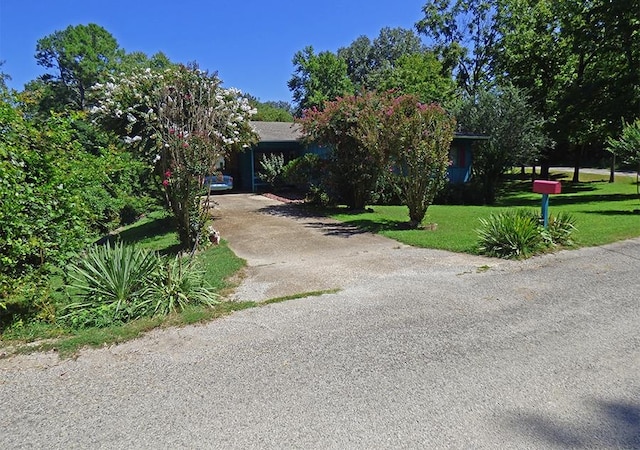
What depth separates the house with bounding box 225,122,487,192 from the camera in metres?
20.8

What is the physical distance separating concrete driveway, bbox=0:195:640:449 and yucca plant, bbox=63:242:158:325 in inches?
30.4

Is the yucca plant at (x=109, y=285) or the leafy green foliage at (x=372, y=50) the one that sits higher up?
the leafy green foliage at (x=372, y=50)

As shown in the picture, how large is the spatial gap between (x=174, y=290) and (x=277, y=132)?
1867 cm

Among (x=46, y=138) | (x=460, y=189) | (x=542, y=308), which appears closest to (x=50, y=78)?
(x=460, y=189)

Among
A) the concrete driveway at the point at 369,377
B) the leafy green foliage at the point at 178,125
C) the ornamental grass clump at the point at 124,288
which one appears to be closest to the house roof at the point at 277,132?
the leafy green foliage at the point at 178,125

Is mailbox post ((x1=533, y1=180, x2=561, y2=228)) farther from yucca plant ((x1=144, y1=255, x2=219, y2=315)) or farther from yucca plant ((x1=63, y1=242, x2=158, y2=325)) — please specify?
yucca plant ((x1=63, y1=242, x2=158, y2=325))

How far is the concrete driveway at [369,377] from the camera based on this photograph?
2.74 m

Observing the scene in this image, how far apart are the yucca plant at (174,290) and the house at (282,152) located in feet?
49.7

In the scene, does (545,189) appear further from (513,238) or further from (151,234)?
(151,234)

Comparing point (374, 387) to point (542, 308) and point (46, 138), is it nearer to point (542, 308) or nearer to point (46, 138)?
point (542, 308)

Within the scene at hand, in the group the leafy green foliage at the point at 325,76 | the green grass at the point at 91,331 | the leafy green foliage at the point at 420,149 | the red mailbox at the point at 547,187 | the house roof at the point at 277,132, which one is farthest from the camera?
the leafy green foliage at the point at 325,76

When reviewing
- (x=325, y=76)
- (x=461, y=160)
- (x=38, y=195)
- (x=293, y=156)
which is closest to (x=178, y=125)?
(x=38, y=195)

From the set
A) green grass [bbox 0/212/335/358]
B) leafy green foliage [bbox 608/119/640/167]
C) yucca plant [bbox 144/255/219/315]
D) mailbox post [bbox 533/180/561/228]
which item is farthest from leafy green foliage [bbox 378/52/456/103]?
green grass [bbox 0/212/335/358]

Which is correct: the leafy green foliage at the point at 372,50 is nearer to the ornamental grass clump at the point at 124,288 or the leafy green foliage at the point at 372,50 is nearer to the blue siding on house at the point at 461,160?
the blue siding on house at the point at 461,160
